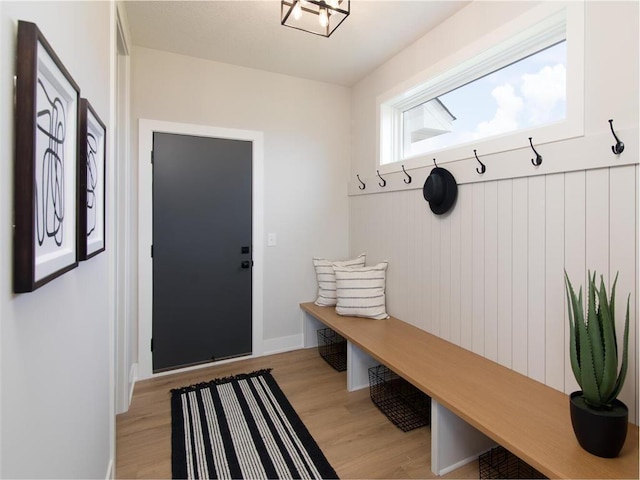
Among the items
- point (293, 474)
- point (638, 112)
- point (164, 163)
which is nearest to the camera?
point (638, 112)

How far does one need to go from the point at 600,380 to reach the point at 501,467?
2.89 ft

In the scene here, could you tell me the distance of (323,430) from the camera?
2002 millimetres

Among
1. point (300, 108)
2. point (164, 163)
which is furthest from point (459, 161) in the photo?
point (164, 163)

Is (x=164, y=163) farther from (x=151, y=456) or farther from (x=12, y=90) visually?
(x=12, y=90)

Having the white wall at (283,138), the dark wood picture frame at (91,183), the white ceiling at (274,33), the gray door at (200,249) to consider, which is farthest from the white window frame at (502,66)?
the dark wood picture frame at (91,183)

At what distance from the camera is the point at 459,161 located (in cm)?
212

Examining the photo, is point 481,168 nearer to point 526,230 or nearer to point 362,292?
point 526,230

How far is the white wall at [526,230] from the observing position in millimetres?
1370

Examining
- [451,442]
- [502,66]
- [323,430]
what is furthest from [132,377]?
[502,66]

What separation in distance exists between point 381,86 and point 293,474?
2.87 metres

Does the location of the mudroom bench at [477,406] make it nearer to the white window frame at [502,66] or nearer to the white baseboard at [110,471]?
the white window frame at [502,66]

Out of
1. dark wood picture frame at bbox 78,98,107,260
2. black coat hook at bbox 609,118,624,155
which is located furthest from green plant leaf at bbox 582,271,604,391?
dark wood picture frame at bbox 78,98,107,260

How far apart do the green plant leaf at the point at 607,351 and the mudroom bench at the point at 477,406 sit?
0.25 meters

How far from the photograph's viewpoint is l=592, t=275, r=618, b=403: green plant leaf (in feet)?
3.71
